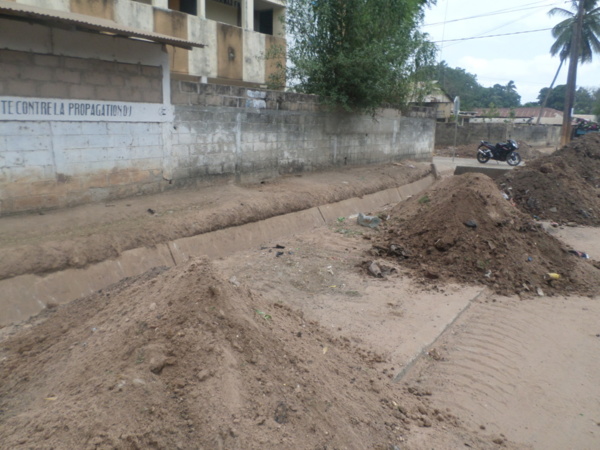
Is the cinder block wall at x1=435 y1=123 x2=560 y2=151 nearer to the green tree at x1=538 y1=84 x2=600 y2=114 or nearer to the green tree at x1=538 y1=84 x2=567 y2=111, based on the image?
the green tree at x1=538 y1=84 x2=567 y2=111

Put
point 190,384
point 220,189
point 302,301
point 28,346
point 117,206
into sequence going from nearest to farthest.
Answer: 1. point 190,384
2. point 28,346
3. point 302,301
4. point 117,206
5. point 220,189

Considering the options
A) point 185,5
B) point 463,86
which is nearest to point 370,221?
point 185,5

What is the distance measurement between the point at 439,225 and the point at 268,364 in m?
5.05

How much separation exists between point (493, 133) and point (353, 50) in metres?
19.7

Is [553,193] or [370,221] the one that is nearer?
[370,221]

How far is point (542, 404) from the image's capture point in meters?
3.81

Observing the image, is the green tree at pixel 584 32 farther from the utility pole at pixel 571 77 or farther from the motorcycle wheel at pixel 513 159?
the motorcycle wheel at pixel 513 159

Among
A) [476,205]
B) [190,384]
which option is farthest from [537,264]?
[190,384]

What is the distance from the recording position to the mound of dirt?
21.1 ft

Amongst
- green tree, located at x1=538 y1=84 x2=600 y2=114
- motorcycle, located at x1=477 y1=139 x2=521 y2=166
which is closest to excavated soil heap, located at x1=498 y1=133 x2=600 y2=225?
motorcycle, located at x1=477 y1=139 x2=521 y2=166

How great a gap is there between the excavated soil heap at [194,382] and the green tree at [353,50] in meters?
9.23

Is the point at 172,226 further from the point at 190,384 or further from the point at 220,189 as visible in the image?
the point at 190,384

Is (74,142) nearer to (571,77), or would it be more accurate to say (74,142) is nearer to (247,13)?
(247,13)

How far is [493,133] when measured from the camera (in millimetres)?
28922
